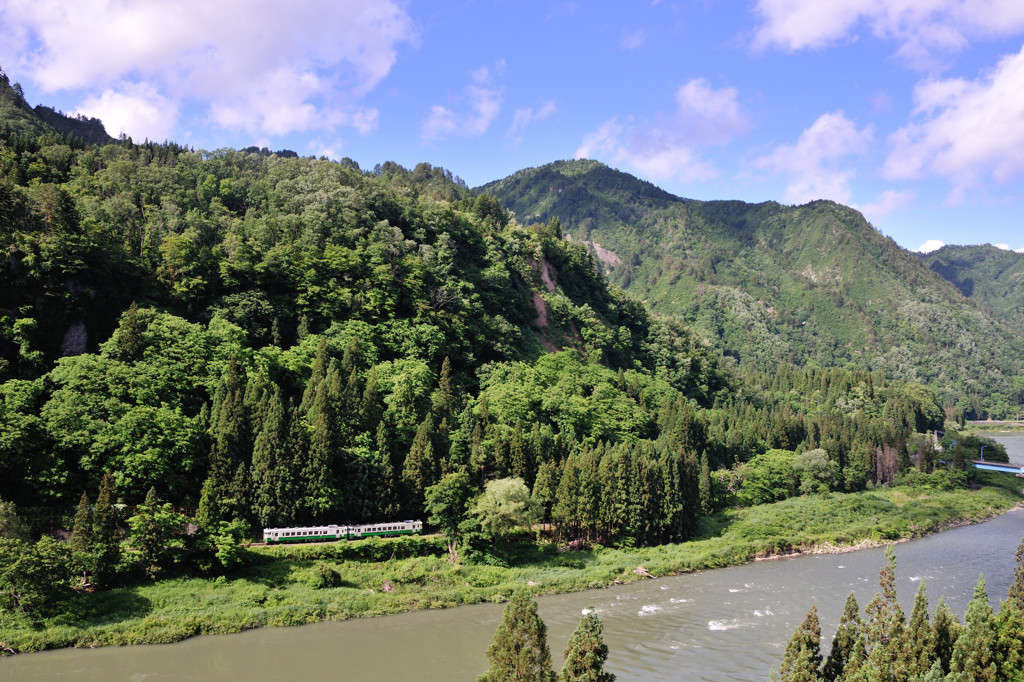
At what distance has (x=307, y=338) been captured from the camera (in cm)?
7044

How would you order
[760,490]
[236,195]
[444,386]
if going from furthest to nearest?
[236,195] → [760,490] → [444,386]

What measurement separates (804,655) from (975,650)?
23.9 feet

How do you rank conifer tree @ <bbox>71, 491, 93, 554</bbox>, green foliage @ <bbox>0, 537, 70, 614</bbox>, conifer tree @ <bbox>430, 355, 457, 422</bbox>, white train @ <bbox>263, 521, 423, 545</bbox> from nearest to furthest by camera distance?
green foliage @ <bbox>0, 537, 70, 614</bbox> → conifer tree @ <bbox>71, 491, 93, 554</bbox> → white train @ <bbox>263, 521, 423, 545</bbox> → conifer tree @ <bbox>430, 355, 457, 422</bbox>

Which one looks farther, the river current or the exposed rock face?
the exposed rock face

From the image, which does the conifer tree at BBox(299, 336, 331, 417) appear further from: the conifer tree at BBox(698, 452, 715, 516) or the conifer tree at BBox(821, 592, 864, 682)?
the conifer tree at BBox(821, 592, 864, 682)

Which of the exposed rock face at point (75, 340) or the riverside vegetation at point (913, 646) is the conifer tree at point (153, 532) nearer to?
the exposed rock face at point (75, 340)

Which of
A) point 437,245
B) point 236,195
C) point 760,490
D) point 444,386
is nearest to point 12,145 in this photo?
point 236,195

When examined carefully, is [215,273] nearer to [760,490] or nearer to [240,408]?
[240,408]

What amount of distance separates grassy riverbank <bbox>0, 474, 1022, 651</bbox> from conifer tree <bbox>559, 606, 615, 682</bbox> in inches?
925

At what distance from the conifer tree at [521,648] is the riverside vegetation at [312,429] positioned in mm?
22040

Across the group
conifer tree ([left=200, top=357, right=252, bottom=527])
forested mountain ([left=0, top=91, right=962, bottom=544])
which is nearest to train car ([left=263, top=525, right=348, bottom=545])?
forested mountain ([left=0, top=91, right=962, bottom=544])

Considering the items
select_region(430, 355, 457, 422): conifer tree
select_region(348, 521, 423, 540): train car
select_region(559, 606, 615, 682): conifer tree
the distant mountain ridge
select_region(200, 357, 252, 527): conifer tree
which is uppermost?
the distant mountain ridge

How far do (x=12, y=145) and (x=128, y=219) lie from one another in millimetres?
17286

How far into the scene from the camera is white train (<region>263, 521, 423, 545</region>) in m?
51.6
